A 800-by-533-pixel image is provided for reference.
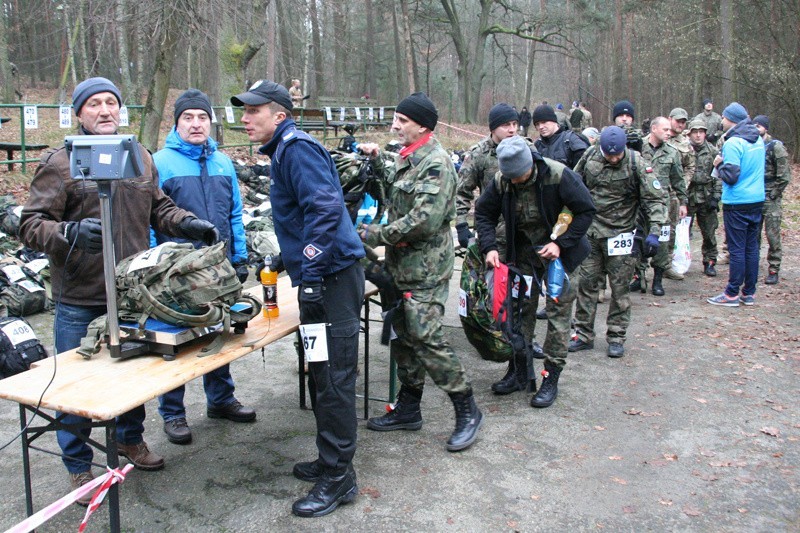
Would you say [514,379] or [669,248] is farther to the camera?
[669,248]

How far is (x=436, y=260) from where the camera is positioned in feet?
13.8

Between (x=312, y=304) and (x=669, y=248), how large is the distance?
6.87m

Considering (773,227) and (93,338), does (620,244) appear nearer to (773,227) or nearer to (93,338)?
(773,227)

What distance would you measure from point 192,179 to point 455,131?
24.8 m

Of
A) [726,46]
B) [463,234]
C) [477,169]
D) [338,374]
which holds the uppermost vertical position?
[726,46]

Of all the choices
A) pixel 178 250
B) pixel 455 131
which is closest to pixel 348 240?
pixel 178 250

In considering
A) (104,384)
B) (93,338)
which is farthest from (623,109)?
(104,384)

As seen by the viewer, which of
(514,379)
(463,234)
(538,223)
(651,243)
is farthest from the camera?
(651,243)

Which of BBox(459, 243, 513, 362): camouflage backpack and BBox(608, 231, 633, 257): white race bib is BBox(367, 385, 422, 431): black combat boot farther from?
BBox(608, 231, 633, 257): white race bib

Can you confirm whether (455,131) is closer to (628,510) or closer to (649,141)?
(649,141)

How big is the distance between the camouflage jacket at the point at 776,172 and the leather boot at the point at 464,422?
6.44 metres

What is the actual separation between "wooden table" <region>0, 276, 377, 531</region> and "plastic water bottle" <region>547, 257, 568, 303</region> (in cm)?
215

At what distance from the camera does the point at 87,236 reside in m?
3.10

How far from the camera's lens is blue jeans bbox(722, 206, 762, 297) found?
7.56 meters
